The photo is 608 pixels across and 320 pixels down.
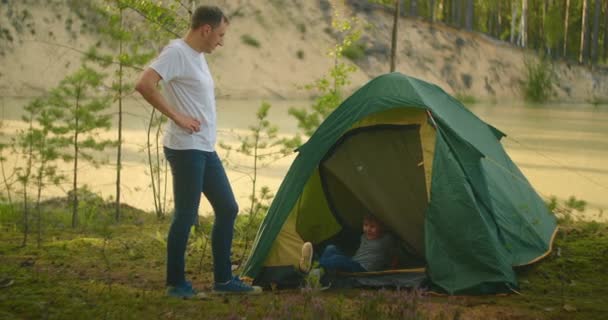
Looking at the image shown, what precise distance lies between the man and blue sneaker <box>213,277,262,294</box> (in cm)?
27

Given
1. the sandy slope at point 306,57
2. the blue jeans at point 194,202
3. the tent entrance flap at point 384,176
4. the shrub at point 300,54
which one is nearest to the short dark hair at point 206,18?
the blue jeans at point 194,202

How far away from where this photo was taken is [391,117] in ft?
23.1

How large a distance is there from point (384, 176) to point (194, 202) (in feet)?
7.38

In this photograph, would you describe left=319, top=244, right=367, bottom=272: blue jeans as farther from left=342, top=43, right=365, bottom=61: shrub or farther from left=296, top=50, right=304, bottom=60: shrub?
left=296, top=50, right=304, bottom=60: shrub

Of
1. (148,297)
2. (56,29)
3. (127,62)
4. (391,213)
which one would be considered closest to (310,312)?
(148,297)

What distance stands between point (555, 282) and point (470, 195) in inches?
40.7

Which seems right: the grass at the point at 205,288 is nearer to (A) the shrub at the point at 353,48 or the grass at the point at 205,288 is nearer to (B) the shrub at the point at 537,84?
(A) the shrub at the point at 353,48

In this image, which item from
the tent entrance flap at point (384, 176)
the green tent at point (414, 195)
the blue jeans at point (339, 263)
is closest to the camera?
the green tent at point (414, 195)

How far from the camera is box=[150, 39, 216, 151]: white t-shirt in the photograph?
527cm

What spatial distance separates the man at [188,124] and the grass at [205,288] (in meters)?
0.48

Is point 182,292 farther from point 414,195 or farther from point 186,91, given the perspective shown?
point 414,195

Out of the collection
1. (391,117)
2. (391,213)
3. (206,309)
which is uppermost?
(391,117)

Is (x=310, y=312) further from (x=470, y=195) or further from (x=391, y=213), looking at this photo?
(x=391, y=213)

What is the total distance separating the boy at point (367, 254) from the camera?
6.46 meters
